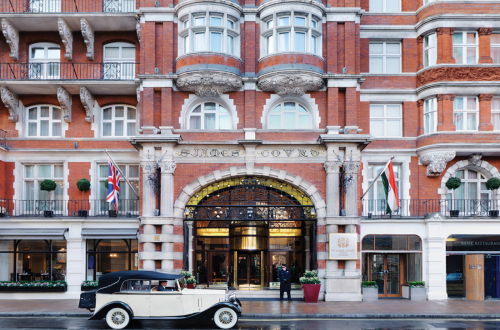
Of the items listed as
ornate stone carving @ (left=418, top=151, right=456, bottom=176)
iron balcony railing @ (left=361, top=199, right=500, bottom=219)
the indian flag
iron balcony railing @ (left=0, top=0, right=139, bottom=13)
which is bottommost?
iron balcony railing @ (left=361, top=199, right=500, bottom=219)

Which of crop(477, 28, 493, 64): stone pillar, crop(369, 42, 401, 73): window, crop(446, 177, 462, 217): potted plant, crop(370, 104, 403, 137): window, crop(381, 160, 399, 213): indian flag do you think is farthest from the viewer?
crop(369, 42, 401, 73): window

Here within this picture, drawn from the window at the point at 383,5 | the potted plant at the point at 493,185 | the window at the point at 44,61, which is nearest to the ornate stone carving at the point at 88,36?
the window at the point at 44,61

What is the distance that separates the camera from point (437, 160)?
20.7m

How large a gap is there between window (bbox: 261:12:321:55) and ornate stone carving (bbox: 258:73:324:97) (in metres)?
1.23

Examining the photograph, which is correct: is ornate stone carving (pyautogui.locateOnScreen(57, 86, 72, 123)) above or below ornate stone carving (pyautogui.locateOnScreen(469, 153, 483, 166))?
above

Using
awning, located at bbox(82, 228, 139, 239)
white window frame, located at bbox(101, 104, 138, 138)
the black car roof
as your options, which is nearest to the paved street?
the black car roof

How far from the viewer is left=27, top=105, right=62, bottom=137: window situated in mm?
22406

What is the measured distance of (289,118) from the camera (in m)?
21.1

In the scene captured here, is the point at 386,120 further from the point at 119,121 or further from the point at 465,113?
the point at 119,121

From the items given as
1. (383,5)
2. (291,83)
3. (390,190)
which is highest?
(383,5)

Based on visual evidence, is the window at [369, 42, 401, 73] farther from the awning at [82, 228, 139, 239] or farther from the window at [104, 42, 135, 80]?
the awning at [82, 228, 139, 239]

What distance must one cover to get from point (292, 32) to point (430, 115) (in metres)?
7.54

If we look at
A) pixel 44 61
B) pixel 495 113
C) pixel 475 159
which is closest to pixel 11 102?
pixel 44 61

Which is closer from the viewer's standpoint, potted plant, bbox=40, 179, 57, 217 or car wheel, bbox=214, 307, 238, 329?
car wheel, bbox=214, 307, 238, 329
